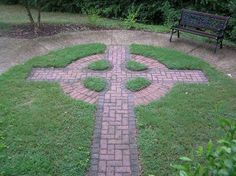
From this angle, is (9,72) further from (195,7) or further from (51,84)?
(195,7)

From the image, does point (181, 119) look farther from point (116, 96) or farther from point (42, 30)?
point (42, 30)

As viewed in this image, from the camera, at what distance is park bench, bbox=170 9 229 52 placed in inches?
296

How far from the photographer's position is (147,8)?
33.3 ft

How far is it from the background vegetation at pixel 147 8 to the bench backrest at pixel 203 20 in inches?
27.8

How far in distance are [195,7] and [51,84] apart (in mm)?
5207

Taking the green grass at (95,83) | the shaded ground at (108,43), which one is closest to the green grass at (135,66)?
the green grass at (95,83)

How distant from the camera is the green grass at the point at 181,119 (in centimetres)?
428

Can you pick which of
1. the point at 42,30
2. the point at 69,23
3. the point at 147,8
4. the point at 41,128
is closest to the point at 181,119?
the point at 41,128

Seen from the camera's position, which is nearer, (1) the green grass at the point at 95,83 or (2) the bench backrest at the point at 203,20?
(1) the green grass at the point at 95,83

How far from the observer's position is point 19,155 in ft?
13.9

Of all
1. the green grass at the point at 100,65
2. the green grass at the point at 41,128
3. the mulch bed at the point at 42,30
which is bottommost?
the green grass at the point at 41,128

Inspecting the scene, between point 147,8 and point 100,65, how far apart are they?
412 centimetres

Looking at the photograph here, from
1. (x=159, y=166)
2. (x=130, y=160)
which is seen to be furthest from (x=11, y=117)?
(x=159, y=166)

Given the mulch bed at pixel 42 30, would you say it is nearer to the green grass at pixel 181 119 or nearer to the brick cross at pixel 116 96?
the brick cross at pixel 116 96
